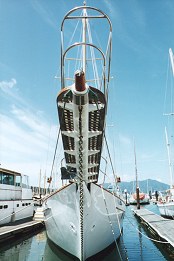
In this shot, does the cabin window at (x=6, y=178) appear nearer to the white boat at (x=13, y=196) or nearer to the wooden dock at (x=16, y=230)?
the white boat at (x=13, y=196)

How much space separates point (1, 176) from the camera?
60.2 ft

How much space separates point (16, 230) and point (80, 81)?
1294cm

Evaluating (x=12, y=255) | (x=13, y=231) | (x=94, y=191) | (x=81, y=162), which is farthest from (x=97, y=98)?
(x=13, y=231)

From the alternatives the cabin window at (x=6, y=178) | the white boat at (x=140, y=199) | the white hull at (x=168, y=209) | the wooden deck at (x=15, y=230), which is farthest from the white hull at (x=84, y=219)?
the white boat at (x=140, y=199)

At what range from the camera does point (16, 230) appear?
1466 cm

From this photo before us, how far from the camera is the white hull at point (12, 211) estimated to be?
16541mm

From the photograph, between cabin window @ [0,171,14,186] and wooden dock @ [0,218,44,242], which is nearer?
wooden dock @ [0,218,44,242]

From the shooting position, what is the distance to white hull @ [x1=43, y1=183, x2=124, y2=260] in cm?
855

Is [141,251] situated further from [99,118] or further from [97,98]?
[97,98]

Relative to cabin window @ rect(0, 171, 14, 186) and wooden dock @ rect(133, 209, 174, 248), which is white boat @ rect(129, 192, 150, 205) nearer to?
wooden dock @ rect(133, 209, 174, 248)

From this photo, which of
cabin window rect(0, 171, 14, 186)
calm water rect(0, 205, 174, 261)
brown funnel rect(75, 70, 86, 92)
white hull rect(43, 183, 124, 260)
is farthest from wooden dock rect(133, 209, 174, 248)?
cabin window rect(0, 171, 14, 186)

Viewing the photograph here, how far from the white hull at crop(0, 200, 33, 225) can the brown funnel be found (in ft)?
38.3

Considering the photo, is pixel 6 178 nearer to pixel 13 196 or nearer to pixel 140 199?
pixel 13 196

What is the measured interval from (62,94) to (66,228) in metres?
5.88
